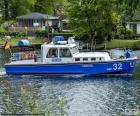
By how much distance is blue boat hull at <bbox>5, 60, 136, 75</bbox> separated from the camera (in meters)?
50.1

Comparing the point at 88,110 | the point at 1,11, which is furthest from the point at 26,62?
the point at 1,11

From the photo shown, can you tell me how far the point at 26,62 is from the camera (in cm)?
5094

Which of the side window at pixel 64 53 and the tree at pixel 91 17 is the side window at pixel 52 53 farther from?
the tree at pixel 91 17

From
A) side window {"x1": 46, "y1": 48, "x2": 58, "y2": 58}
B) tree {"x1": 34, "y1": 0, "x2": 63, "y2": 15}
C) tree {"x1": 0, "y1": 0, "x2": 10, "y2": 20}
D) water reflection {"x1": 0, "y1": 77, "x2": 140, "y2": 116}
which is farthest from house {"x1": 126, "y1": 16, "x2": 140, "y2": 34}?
water reflection {"x1": 0, "y1": 77, "x2": 140, "y2": 116}

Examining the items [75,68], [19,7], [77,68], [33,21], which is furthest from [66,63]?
[19,7]

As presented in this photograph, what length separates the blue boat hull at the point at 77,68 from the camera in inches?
1971

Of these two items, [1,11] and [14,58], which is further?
[1,11]

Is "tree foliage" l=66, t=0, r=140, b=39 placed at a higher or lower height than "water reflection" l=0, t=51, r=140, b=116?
higher

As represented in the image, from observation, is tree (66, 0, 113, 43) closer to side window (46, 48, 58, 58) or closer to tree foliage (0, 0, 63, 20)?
side window (46, 48, 58, 58)

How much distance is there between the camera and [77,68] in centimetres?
5028

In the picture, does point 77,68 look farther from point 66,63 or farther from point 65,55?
point 65,55

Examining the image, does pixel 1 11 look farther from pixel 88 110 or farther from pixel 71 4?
pixel 88 110

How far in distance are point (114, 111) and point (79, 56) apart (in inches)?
681

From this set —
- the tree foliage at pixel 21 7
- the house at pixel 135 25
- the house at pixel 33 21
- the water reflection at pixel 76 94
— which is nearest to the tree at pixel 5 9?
the tree foliage at pixel 21 7
